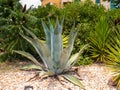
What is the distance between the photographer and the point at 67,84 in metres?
6.52

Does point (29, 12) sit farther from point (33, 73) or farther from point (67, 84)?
point (67, 84)

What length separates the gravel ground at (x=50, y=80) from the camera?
6.41m

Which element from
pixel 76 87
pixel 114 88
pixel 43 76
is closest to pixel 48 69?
pixel 43 76

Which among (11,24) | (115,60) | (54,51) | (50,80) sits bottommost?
(50,80)

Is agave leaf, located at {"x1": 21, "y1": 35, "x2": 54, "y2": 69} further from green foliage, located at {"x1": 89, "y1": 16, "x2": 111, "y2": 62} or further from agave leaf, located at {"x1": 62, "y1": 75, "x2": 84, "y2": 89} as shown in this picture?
green foliage, located at {"x1": 89, "y1": 16, "x2": 111, "y2": 62}

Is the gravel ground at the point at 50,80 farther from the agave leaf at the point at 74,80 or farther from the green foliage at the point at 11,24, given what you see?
the green foliage at the point at 11,24

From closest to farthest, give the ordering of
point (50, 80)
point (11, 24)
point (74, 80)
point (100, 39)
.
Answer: point (74, 80), point (50, 80), point (11, 24), point (100, 39)

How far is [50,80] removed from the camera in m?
6.64

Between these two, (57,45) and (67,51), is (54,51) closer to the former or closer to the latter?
(57,45)

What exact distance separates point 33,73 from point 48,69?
289 millimetres

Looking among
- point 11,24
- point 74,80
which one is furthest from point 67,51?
point 11,24

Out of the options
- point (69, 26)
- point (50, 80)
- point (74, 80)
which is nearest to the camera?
point (74, 80)

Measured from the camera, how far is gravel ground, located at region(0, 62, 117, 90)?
6410mm

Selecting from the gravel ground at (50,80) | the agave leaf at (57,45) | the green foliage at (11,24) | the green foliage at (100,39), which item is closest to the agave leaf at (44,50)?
the agave leaf at (57,45)
